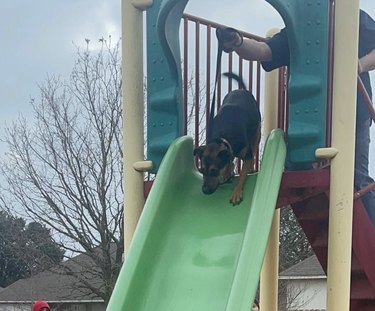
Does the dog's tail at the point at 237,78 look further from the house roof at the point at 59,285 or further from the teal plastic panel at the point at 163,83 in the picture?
the house roof at the point at 59,285

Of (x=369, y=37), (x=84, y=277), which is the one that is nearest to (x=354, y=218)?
(x=369, y=37)

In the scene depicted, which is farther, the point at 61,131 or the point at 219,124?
the point at 61,131

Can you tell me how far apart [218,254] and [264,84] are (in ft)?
7.20

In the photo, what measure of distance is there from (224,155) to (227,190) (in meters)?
0.28

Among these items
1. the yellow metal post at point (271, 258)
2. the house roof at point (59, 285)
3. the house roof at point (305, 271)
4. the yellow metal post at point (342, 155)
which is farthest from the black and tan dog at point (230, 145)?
the house roof at point (305, 271)

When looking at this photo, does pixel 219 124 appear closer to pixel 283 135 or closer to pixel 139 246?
pixel 283 135

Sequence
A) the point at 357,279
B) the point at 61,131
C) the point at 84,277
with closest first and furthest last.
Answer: the point at 357,279 → the point at 61,131 → the point at 84,277

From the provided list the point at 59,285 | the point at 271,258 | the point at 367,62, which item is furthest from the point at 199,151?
the point at 59,285

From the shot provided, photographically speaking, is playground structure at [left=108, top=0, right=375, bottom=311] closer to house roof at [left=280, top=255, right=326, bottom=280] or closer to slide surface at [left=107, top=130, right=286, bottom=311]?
slide surface at [left=107, top=130, right=286, bottom=311]

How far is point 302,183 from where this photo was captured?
437 centimetres

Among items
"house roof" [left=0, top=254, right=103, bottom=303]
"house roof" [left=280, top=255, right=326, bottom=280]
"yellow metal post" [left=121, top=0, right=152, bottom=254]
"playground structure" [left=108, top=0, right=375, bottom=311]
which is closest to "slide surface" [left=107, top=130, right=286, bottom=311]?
"playground structure" [left=108, top=0, right=375, bottom=311]

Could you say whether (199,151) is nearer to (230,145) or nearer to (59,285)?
(230,145)

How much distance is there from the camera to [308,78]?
434 centimetres

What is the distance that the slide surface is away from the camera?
Answer: 3.79 m
